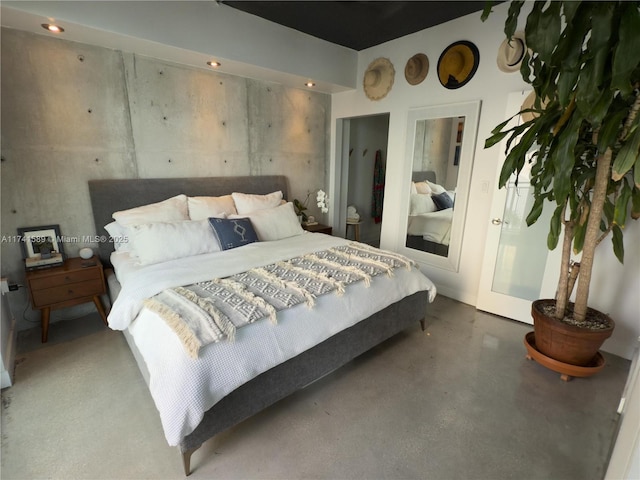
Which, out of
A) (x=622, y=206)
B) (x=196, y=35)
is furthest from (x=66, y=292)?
(x=622, y=206)

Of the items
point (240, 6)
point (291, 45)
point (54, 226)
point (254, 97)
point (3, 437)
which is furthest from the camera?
point (254, 97)

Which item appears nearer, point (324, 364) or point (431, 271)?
point (324, 364)

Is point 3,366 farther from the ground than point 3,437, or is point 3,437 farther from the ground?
point 3,366

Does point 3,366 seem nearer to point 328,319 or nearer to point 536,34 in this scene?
point 328,319

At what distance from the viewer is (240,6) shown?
9.22 ft

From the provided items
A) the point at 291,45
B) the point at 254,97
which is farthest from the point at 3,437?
the point at 291,45

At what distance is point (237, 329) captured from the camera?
1.55m

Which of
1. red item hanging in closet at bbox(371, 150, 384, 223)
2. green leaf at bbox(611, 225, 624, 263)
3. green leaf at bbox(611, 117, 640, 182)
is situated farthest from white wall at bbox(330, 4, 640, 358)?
red item hanging in closet at bbox(371, 150, 384, 223)

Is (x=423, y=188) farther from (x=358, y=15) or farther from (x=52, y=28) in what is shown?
(x=52, y=28)

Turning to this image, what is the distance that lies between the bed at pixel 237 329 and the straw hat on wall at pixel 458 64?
194 cm

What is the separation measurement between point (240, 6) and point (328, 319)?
2848 millimetres

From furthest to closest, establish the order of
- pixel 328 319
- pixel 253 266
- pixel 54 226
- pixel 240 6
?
pixel 240 6
pixel 54 226
pixel 253 266
pixel 328 319

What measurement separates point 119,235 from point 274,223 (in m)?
1.37

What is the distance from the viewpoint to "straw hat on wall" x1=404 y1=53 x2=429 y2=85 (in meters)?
3.30
